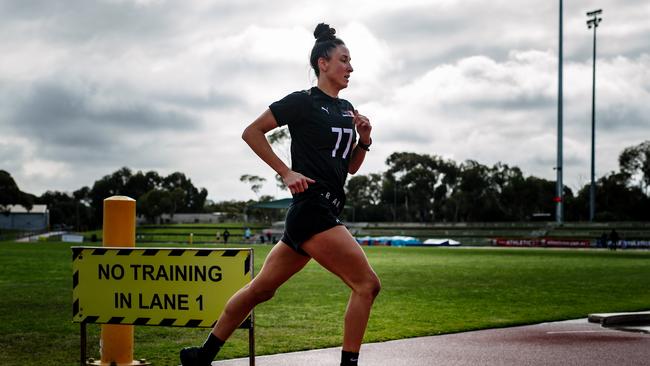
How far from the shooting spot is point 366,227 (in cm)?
10525

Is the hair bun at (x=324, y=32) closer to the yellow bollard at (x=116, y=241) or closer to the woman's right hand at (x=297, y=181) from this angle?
the woman's right hand at (x=297, y=181)

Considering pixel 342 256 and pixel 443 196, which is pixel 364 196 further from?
pixel 342 256

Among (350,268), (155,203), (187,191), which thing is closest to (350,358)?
(350,268)

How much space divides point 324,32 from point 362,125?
667mm

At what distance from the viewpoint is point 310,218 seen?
14.4ft

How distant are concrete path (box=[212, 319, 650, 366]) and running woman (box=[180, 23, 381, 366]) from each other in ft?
5.13

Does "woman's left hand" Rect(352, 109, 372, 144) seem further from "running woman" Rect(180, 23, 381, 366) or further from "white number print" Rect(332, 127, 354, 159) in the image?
"white number print" Rect(332, 127, 354, 159)

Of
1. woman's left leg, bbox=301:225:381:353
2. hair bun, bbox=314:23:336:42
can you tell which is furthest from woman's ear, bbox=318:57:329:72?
woman's left leg, bbox=301:225:381:353

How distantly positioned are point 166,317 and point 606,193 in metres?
102

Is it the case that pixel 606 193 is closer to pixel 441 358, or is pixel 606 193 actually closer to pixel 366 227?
pixel 366 227

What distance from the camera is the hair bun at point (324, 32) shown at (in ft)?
15.9

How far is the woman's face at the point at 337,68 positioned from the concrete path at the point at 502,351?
254cm

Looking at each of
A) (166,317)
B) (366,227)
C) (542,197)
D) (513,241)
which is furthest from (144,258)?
(542,197)

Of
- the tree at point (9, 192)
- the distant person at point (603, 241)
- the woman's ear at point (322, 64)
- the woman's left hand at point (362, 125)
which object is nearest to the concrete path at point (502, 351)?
the woman's left hand at point (362, 125)
